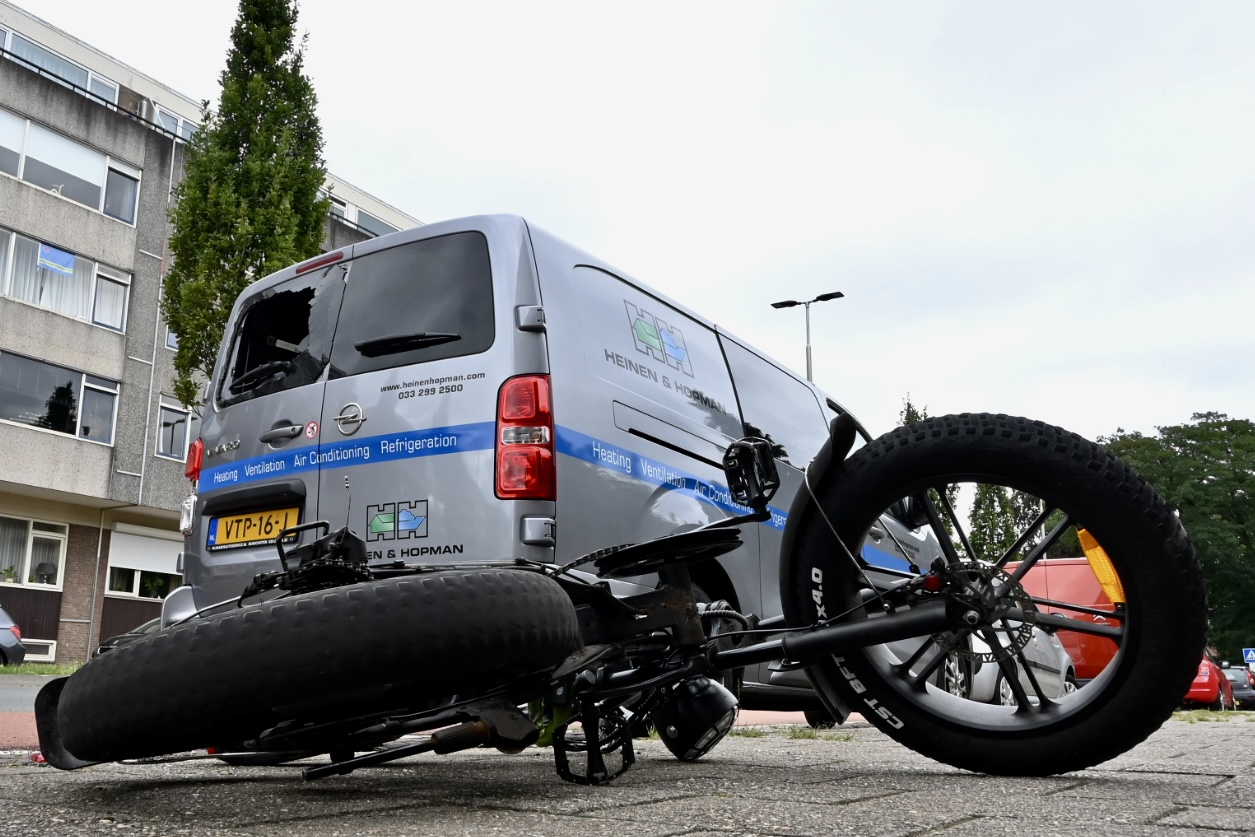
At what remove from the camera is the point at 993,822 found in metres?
2.31

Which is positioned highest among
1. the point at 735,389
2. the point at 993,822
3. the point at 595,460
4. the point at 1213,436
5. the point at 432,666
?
the point at 1213,436

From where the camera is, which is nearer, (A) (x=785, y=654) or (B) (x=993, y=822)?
(B) (x=993, y=822)

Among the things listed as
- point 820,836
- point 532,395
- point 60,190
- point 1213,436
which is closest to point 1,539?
point 60,190

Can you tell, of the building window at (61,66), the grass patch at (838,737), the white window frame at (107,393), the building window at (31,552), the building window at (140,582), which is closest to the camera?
the grass patch at (838,737)

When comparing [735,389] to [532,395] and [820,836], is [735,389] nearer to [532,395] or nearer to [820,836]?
[532,395]

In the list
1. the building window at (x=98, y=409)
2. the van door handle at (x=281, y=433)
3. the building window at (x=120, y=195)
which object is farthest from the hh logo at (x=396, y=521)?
the building window at (x=120, y=195)

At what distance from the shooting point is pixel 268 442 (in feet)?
14.2

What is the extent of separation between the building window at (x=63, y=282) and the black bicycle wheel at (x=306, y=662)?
24488 mm

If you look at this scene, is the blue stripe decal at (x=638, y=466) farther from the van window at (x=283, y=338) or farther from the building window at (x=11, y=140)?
the building window at (x=11, y=140)

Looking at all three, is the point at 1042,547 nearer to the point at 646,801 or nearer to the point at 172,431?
the point at 646,801

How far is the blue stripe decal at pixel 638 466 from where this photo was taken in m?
3.95

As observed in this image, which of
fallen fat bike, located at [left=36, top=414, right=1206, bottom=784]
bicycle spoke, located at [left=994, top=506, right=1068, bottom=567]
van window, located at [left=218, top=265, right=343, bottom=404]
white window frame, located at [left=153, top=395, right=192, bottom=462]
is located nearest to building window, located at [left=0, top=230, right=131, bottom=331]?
white window frame, located at [left=153, top=395, right=192, bottom=462]

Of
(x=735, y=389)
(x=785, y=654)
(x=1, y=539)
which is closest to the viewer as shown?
(x=785, y=654)

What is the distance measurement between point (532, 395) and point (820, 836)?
2.05 m
